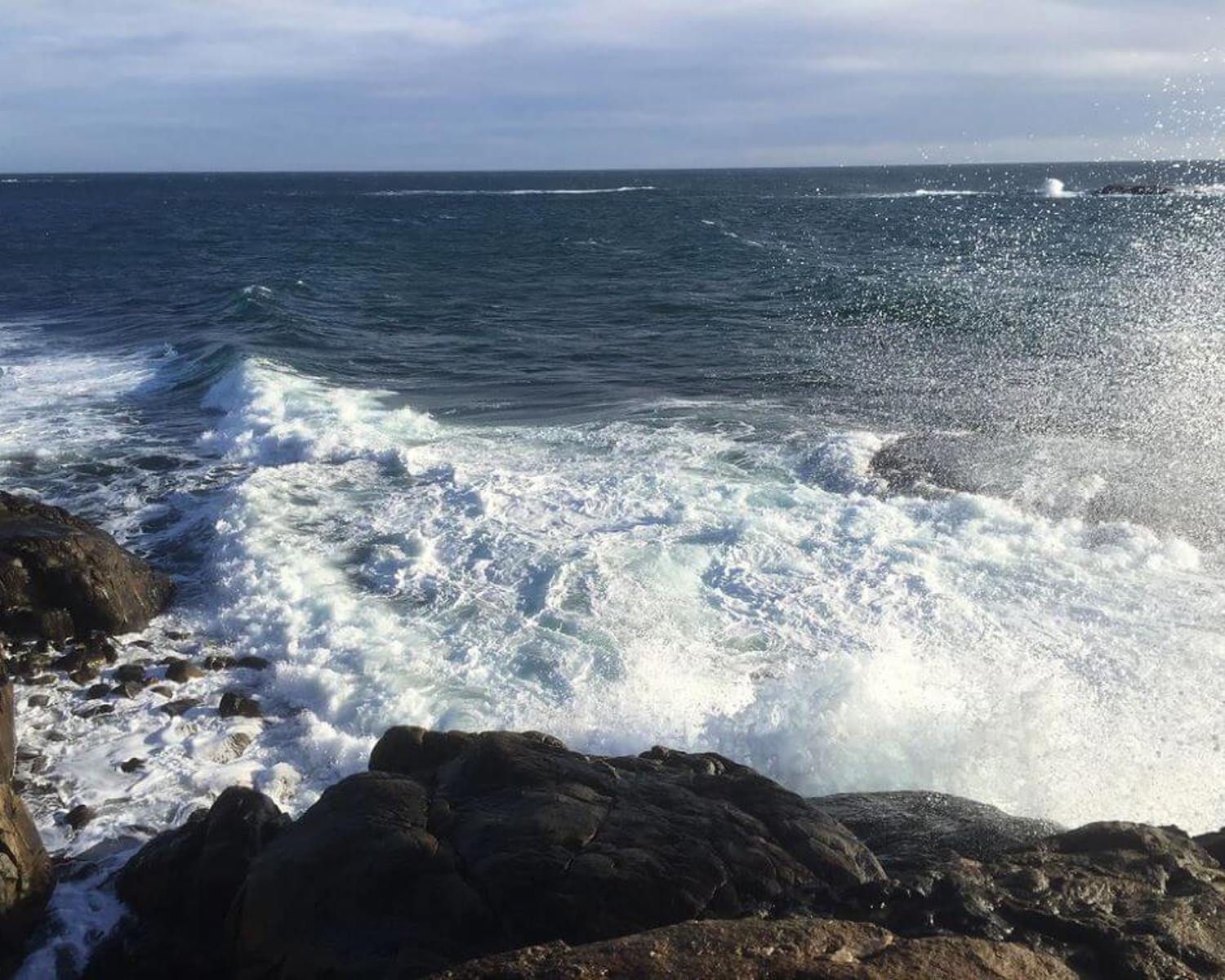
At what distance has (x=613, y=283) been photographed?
40656 millimetres

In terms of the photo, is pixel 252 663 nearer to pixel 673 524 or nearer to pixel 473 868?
pixel 473 868

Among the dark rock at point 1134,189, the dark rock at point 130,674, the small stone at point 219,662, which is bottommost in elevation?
the small stone at point 219,662

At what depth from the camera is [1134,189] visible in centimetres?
9881

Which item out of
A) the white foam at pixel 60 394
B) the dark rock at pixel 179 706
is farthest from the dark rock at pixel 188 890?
the white foam at pixel 60 394

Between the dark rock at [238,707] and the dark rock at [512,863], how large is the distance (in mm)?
3332

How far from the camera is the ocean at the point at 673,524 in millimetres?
9453

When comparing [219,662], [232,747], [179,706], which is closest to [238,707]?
[179,706]

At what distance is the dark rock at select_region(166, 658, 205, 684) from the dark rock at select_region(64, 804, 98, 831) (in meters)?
2.27

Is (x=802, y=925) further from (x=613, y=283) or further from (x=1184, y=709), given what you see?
(x=613, y=283)

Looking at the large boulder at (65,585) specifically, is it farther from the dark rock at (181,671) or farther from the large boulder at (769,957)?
the large boulder at (769,957)

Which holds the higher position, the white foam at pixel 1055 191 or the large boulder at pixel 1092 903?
the white foam at pixel 1055 191

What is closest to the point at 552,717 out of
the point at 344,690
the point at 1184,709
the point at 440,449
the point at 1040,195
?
the point at 344,690

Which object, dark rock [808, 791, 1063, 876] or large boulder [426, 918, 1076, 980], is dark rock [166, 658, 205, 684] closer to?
dark rock [808, 791, 1063, 876]

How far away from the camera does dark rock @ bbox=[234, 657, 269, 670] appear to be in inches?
427
